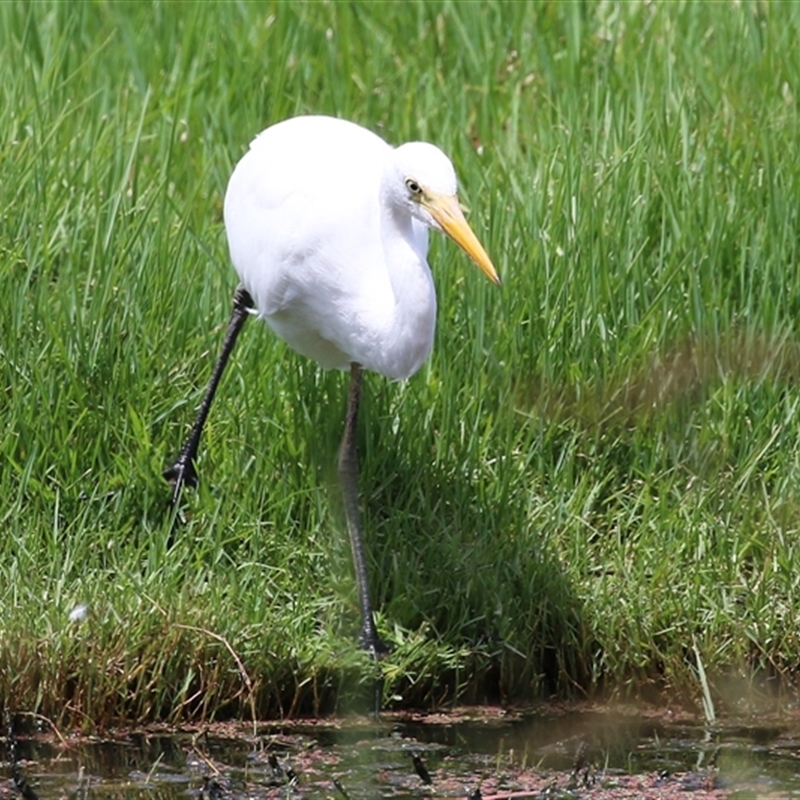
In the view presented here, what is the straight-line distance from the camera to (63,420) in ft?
14.1

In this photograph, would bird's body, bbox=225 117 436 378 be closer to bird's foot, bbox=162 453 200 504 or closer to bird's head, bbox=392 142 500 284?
bird's head, bbox=392 142 500 284

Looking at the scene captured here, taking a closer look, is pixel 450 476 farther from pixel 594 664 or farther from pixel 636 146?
pixel 636 146

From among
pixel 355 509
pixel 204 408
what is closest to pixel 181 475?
pixel 204 408

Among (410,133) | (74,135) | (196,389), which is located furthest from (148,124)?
(196,389)

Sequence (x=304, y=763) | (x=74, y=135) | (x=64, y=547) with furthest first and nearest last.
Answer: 1. (x=74, y=135)
2. (x=64, y=547)
3. (x=304, y=763)

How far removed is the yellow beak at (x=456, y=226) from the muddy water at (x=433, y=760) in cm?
109

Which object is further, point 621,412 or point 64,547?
point 621,412

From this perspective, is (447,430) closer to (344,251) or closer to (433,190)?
(344,251)

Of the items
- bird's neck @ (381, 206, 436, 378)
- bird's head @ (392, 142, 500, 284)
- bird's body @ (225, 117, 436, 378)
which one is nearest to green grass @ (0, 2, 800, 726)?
bird's body @ (225, 117, 436, 378)

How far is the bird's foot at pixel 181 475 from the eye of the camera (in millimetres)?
4273

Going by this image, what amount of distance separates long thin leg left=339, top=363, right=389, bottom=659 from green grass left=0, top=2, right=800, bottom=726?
0.21 feet

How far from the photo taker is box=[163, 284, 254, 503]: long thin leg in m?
4.31

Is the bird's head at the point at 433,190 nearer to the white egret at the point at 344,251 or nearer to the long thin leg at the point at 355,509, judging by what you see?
the white egret at the point at 344,251

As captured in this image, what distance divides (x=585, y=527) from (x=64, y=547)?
1.36 metres
